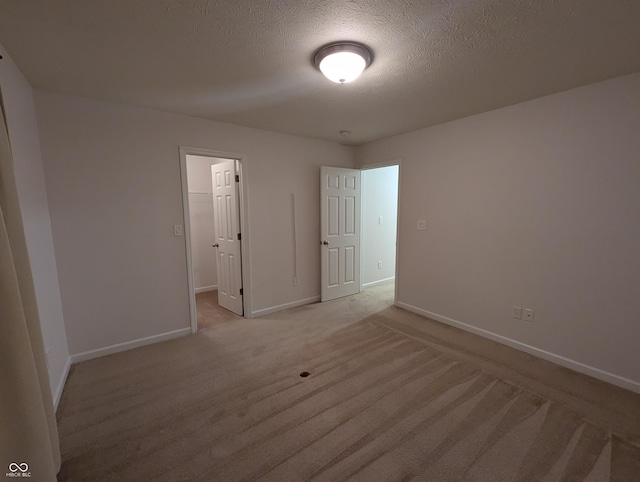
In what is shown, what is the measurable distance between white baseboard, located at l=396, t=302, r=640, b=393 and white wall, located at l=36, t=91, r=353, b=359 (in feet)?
8.40

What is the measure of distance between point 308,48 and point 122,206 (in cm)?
220

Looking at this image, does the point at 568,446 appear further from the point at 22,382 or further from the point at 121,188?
the point at 121,188

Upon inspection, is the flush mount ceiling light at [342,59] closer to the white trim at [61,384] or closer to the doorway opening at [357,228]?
the doorway opening at [357,228]

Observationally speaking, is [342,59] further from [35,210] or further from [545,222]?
[35,210]

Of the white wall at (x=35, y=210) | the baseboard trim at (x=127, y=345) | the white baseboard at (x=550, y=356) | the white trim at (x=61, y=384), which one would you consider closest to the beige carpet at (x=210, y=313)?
the baseboard trim at (x=127, y=345)

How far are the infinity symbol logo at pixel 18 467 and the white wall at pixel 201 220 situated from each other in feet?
12.2

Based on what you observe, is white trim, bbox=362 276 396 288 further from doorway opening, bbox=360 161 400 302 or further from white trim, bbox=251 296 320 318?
white trim, bbox=251 296 320 318

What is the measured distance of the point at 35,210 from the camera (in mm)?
2033

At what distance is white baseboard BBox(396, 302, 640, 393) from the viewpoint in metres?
2.16

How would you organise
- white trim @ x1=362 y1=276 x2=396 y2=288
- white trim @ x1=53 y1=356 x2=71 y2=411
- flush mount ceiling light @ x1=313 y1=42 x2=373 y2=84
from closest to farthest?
flush mount ceiling light @ x1=313 y1=42 x2=373 y2=84, white trim @ x1=53 y1=356 x2=71 y2=411, white trim @ x1=362 y1=276 x2=396 y2=288

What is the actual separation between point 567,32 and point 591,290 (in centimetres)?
192

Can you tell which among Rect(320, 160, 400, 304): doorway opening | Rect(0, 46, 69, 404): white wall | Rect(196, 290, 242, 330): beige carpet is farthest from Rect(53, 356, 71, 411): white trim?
Rect(320, 160, 400, 304): doorway opening

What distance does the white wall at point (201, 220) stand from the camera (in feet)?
15.4

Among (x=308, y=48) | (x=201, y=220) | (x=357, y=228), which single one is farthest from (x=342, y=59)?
(x=201, y=220)
